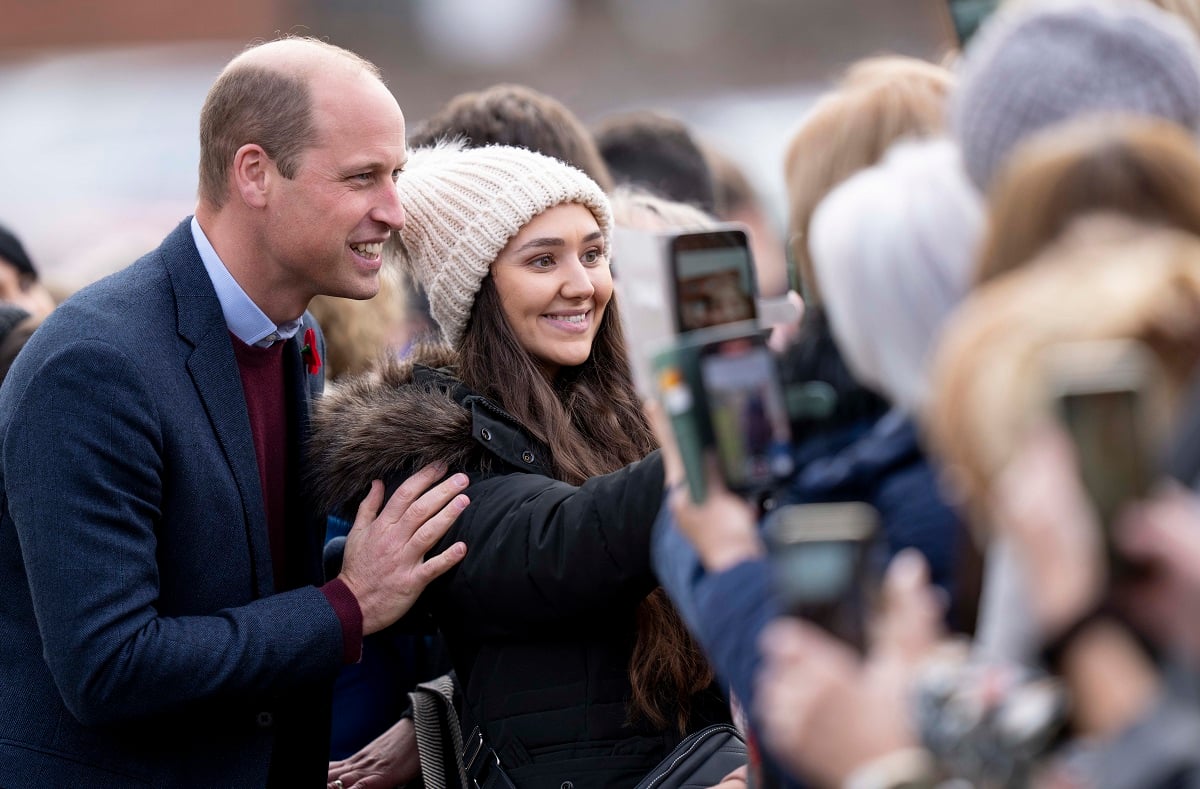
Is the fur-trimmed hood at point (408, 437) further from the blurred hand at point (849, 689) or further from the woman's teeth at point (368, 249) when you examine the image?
the blurred hand at point (849, 689)

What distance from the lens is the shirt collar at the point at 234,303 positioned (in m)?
2.78

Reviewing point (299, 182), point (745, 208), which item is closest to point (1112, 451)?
point (299, 182)

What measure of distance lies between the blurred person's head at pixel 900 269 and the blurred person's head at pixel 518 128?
79.5 inches

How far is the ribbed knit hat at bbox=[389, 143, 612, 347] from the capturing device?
2854 millimetres

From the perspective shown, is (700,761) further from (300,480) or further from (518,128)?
(518,128)

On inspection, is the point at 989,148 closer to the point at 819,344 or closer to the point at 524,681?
the point at 819,344

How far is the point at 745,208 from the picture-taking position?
16.3 ft

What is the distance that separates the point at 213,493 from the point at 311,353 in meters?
0.55

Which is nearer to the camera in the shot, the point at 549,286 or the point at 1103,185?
the point at 1103,185

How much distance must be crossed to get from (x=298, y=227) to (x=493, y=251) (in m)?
0.39

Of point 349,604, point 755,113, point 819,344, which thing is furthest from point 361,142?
point 755,113

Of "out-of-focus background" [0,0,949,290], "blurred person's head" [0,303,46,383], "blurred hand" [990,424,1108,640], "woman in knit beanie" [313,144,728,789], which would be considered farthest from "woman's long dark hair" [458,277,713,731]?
"out-of-focus background" [0,0,949,290]

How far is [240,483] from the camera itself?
8.68 feet

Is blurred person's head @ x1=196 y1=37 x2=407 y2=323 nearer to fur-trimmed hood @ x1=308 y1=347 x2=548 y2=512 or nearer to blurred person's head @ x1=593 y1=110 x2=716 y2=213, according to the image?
fur-trimmed hood @ x1=308 y1=347 x2=548 y2=512
